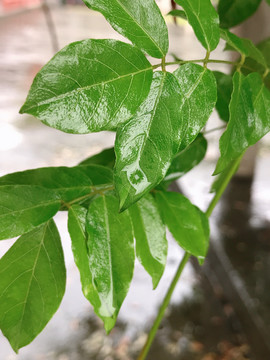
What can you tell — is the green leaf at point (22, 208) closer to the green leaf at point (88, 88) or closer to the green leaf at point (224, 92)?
the green leaf at point (88, 88)

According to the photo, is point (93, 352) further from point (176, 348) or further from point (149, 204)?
point (149, 204)

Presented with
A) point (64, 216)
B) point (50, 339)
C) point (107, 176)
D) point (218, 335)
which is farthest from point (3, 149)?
point (107, 176)

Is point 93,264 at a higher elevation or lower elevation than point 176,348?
higher

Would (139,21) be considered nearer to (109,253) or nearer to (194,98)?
(194,98)

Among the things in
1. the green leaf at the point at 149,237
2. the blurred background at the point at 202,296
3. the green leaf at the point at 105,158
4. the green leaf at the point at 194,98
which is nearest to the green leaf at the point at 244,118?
the green leaf at the point at 194,98

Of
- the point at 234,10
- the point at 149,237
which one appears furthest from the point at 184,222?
the point at 234,10

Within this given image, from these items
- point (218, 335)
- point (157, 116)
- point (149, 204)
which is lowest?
point (218, 335)
